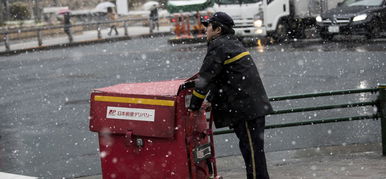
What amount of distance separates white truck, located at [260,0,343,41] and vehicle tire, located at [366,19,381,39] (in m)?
3.25

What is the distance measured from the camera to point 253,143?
6.08 metres

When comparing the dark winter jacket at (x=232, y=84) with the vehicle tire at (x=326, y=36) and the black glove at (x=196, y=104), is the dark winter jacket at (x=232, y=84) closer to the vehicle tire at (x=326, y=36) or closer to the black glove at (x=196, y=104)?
the black glove at (x=196, y=104)

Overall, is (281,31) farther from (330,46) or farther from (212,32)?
(212,32)

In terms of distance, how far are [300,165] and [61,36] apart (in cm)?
3245

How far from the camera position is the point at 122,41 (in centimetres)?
3338

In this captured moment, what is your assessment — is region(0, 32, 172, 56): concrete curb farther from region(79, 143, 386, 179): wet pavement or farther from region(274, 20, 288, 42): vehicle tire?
region(79, 143, 386, 179): wet pavement

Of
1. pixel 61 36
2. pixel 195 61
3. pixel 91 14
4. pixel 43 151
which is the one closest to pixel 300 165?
pixel 43 151

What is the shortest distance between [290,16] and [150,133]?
20378 mm

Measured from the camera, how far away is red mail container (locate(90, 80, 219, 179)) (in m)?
5.82

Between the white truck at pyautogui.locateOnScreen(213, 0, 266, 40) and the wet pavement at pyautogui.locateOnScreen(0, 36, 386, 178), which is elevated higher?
the white truck at pyautogui.locateOnScreen(213, 0, 266, 40)

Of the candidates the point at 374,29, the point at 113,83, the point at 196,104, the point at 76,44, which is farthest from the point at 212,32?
the point at 76,44

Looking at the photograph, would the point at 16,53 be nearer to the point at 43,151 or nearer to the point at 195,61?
the point at 195,61

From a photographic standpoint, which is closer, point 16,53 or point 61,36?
point 16,53

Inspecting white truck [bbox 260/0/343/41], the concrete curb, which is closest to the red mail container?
white truck [bbox 260/0/343/41]
